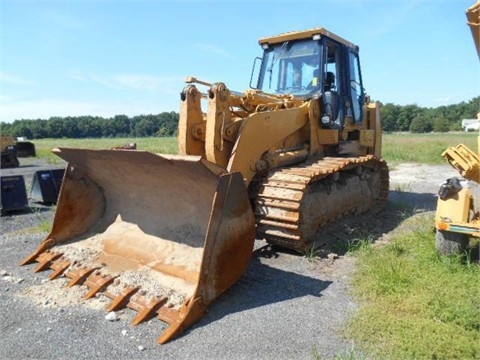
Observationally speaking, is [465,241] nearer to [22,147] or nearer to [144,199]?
[144,199]

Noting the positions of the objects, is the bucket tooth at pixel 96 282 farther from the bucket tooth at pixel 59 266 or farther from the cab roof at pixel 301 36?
the cab roof at pixel 301 36

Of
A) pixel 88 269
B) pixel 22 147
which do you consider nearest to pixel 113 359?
pixel 88 269

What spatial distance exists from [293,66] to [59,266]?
181 inches

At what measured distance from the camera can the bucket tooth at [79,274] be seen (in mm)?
4375

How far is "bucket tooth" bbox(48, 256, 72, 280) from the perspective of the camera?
15.1ft

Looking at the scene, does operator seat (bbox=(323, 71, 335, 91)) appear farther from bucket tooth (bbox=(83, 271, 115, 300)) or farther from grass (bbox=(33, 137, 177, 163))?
grass (bbox=(33, 137, 177, 163))

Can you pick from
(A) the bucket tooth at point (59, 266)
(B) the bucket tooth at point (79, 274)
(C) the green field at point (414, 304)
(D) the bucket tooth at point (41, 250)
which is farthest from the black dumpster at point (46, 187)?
(C) the green field at point (414, 304)

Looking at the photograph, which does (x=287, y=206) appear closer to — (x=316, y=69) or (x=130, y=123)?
(x=316, y=69)

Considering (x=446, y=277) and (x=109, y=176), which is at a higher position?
(x=109, y=176)

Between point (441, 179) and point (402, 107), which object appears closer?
point (441, 179)

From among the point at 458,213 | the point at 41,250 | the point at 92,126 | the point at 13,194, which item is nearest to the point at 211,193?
the point at 41,250

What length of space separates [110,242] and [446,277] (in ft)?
12.0

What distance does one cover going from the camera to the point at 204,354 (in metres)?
3.16

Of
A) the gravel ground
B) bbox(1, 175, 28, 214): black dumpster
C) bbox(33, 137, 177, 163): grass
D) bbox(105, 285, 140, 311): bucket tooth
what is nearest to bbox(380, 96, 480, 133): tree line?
bbox(33, 137, 177, 163): grass
